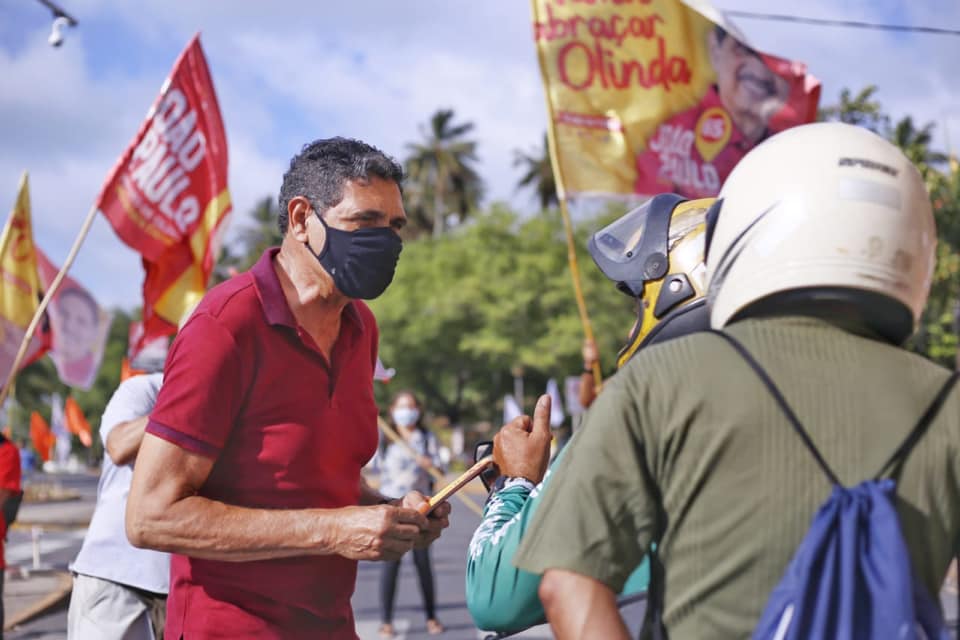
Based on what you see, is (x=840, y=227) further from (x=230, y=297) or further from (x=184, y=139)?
(x=184, y=139)

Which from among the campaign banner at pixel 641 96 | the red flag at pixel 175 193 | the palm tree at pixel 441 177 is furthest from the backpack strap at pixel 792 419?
the palm tree at pixel 441 177

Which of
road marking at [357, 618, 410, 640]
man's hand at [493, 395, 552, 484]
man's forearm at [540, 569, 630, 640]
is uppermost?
man's hand at [493, 395, 552, 484]

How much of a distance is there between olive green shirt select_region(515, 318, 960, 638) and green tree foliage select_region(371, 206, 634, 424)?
40.8m

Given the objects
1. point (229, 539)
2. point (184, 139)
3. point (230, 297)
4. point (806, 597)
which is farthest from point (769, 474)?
point (184, 139)

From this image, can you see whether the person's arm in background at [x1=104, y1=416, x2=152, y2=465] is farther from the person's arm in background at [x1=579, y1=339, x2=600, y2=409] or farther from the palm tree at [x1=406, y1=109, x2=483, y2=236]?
the palm tree at [x1=406, y1=109, x2=483, y2=236]

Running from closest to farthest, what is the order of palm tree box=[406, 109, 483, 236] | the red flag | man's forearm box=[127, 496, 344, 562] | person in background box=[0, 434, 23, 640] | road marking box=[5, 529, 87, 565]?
man's forearm box=[127, 496, 344, 562], person in background box=[0, 434, 23, 640], the red flag, road marking box=[5, 529, 87, 565], palm tree box=[406, 109, 483, 236]

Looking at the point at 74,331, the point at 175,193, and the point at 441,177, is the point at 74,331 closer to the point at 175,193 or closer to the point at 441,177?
the point at 175,193

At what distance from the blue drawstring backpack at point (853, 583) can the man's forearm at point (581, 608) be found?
0.63 ft

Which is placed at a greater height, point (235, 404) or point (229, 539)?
point (235, 404)

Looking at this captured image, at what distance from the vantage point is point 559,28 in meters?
9.61

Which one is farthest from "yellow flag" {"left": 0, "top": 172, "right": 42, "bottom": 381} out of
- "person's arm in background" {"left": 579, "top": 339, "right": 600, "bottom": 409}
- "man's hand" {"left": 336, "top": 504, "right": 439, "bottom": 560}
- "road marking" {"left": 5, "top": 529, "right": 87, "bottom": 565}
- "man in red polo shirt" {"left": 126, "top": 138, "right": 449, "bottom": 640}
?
"man's hand" {"left": 336, "top": 504, "right": 439, "bottom": 560}

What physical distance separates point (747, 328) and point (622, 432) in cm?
23

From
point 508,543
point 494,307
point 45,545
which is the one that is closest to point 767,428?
point 508,543

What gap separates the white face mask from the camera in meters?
9.88
